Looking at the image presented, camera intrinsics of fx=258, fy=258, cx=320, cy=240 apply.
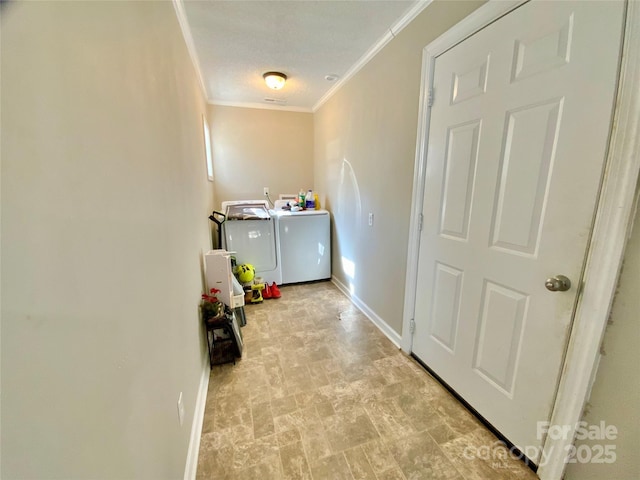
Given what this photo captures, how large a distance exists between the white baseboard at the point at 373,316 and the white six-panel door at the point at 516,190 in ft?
1.62

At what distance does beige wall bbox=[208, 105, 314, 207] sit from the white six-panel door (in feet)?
8.26

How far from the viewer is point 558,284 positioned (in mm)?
1062

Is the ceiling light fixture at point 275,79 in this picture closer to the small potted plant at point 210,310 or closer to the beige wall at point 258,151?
the beige wall at point 258,151

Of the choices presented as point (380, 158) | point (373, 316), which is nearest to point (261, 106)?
point (380, 158)

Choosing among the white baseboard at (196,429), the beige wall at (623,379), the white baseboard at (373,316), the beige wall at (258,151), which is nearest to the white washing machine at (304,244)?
the white baseboard at (373,316)

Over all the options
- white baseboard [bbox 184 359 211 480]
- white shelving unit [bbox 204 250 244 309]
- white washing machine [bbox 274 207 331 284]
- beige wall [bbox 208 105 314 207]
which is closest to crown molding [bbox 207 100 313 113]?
beige wall [bbox 208 105 314 207]

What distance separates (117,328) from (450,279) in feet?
5.35

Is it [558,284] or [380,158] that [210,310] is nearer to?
[380,158]

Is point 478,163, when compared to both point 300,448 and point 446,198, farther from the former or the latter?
point 300,448

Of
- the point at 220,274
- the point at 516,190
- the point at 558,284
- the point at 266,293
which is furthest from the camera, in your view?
the point at 266,293

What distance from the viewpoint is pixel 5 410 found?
1.03 ft

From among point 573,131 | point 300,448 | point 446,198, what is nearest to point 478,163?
point 446,198

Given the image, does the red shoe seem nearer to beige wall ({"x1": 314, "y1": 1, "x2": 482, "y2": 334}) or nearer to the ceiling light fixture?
beige wall ({"x1": 314, "y1": 1, "x2": 482, "y2": 334})

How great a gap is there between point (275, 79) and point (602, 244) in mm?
2758
